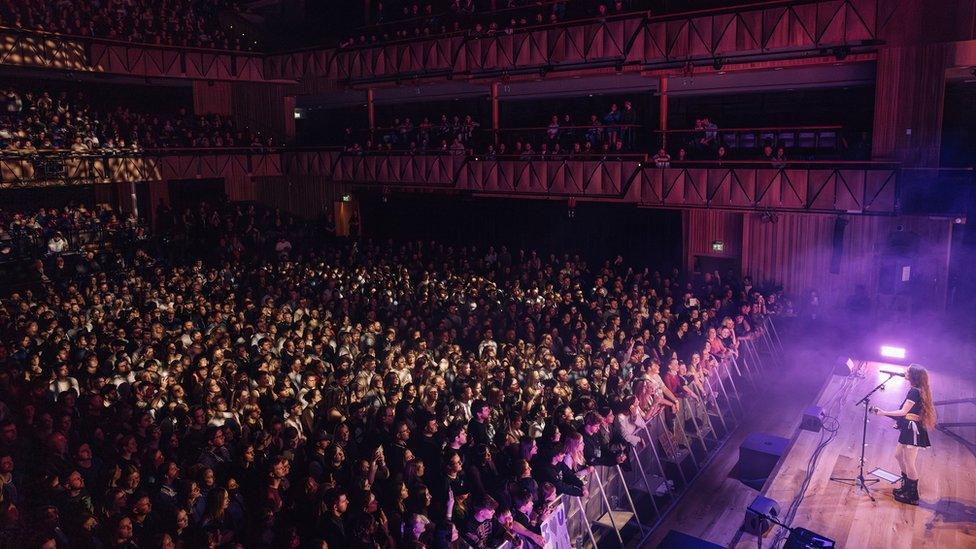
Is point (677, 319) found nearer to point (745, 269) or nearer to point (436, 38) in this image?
point (745, 269)

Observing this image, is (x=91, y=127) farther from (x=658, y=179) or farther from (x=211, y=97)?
(x=658, y=179)

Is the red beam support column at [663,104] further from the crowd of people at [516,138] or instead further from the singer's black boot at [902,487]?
the singer's black boot at [902,487]

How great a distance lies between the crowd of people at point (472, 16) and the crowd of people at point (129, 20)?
15.7 feet

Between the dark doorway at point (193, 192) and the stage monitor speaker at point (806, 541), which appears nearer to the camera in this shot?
the stage monitor speaker at point (806, 541)

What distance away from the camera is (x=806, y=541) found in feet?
21.4

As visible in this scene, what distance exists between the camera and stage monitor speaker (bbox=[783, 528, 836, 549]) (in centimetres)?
641

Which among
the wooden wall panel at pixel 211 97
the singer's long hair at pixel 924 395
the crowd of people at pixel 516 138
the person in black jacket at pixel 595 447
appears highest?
the wooden wall panel at pixel 211 97

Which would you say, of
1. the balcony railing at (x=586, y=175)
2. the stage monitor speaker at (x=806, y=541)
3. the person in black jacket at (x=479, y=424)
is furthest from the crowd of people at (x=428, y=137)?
the stage monitor speaker at (x=806, y=541)

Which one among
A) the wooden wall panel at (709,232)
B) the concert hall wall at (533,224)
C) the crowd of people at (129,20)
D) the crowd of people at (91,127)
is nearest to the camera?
the wooden wall panel at (709,232)

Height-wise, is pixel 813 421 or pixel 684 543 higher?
pixel 813 421

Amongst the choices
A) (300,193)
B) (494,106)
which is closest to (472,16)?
(494,106)

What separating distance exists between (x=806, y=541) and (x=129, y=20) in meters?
21.4

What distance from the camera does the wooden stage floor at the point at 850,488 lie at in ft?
24.2

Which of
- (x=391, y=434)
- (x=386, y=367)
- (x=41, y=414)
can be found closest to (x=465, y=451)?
(x=391, y=434)
